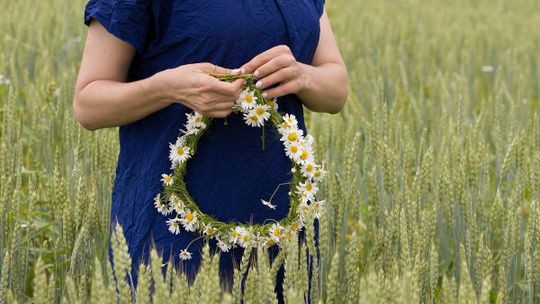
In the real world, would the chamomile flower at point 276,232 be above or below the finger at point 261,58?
below

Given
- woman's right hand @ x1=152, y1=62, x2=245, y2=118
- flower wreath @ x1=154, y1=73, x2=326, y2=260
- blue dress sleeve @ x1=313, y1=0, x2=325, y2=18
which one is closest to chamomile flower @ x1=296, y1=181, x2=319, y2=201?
flower wreath @ x1=154, y1=73, x2=326, y2=260

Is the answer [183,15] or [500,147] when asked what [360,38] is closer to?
[500,147]

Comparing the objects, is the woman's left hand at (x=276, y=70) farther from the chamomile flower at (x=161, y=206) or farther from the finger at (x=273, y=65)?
the chamomile flower at (x=161, y=206)

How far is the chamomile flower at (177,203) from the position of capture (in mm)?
1822

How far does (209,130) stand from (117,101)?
7.6 inches

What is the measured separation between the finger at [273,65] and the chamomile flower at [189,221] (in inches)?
12.0

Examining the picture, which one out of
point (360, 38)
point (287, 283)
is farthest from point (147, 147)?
point (360, 38)

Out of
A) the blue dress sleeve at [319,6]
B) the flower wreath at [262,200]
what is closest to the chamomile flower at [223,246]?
the flower wreath at [262,200]

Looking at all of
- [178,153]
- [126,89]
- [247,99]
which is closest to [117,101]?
[126,89]

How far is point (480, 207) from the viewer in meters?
2.44

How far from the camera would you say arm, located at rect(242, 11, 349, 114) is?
5.73ft

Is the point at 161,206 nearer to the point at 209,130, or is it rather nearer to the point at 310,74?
the point at 209,130

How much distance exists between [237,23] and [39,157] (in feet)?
4.87

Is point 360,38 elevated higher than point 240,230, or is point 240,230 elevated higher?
point 360,38
